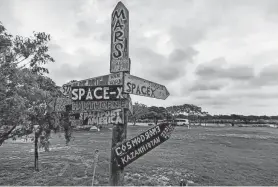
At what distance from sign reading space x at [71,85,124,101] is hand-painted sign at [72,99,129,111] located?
82mm

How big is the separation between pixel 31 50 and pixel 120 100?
511 cm

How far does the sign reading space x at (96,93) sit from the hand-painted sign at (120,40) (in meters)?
0.32

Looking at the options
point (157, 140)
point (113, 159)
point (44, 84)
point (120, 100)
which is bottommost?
point (113, 159)

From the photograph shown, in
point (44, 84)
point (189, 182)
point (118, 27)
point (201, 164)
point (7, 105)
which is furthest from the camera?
point (201, 164)

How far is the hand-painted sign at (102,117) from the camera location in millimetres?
3262

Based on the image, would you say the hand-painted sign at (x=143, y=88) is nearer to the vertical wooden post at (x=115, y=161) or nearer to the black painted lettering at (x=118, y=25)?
the vertical wooden post at (x=115, y=161)

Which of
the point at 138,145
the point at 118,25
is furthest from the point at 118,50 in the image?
the point at 138,145

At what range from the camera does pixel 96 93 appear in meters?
3.30

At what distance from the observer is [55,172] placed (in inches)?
440

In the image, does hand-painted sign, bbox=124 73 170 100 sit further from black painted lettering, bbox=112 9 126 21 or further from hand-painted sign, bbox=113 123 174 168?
black painted lettering, bbox=112 9 126 21

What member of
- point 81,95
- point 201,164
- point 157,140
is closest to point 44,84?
point 81,95

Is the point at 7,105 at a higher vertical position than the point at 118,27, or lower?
lower

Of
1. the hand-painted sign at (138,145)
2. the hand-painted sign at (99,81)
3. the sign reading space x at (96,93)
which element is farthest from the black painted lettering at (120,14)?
the hand-painted sign at (138,145)

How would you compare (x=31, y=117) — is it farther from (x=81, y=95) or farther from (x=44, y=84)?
(x=81, y=95)
